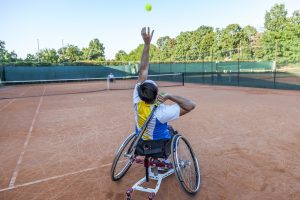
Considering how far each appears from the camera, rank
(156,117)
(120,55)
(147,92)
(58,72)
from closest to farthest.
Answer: (147,92) → (156,117) → (58,72) → (120,55)

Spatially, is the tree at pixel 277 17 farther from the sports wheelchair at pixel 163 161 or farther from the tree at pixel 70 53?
the sports wheelchair at pixel 163 161

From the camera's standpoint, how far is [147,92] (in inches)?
121

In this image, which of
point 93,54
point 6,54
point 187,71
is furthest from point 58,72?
point 93,54

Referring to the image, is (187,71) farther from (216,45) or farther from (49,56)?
(49,56)

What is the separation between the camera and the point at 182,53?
2554 inches

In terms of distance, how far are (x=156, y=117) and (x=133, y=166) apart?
164cm

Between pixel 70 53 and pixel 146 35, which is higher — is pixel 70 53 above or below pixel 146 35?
above

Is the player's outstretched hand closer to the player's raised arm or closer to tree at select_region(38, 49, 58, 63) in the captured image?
the player's raised arm

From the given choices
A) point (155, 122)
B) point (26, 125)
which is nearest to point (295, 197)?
point (155, 122)

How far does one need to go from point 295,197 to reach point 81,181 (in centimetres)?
294

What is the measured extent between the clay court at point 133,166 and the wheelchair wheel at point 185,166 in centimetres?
16

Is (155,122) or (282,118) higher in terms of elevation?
(155,122)

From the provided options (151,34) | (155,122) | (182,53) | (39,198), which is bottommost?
(39,198)

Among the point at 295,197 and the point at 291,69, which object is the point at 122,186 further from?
the point at 291,69
